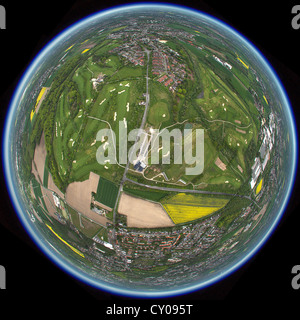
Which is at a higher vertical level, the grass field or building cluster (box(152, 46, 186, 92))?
building cluster (box(152, 46, 186, 92))

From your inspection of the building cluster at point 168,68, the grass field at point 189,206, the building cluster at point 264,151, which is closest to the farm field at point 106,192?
the grass field at point 189,206

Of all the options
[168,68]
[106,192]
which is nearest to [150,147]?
[106,192]

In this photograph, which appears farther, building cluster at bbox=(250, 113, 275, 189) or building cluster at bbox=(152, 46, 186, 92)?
building cluster at bbox=(250, 113, 275, 189)
